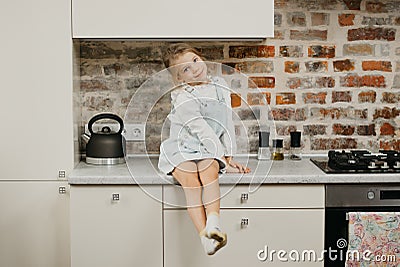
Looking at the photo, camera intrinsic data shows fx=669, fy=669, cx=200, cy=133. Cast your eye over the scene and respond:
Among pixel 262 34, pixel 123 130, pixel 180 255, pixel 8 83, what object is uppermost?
pixel 262 34

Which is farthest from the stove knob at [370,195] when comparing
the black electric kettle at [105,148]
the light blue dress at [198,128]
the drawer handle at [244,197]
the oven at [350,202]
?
the black electric kettle at [105,148]

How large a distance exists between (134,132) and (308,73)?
96cm

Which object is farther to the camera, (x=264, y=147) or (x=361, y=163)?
(x=264, y=147)

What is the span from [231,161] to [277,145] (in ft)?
1.37

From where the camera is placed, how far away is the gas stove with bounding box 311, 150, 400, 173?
9.94 feet

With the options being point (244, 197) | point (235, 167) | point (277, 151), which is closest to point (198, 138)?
point (235, 167)

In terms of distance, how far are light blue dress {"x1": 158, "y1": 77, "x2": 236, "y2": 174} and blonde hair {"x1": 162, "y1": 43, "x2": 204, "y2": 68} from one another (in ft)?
0.58

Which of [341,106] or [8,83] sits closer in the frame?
[8,83]

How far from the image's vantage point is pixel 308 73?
3502 millimetres

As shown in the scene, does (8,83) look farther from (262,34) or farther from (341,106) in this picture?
(341,106)

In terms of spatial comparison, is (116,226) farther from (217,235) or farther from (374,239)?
(374,239)

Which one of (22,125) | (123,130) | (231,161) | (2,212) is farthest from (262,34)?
(2,212)

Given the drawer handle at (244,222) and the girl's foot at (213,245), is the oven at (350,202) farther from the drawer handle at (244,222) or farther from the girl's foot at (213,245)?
the girl's foot at (213,245)

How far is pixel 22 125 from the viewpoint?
10.0 ft
